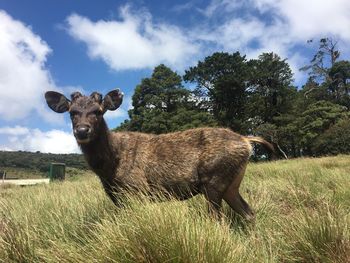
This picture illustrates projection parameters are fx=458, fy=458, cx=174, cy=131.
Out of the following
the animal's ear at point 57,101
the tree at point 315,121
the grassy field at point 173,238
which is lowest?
the grassy field at point 173,238

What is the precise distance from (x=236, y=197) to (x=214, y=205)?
70 cm

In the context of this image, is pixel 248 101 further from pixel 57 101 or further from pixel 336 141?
pixel 57 101

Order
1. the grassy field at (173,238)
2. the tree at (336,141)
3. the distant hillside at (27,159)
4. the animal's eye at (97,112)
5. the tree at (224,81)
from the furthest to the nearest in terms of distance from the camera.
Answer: the distant hillside at (27,159)
the tree at (224,81)
the tree at (336,141)
the animal's eye at (97,112)
the grassy field at (173,238)

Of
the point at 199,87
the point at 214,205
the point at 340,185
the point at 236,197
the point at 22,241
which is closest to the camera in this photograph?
the point at 22,241

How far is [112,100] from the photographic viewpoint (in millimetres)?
7703

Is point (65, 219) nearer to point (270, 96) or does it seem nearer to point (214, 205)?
point (214, 205)

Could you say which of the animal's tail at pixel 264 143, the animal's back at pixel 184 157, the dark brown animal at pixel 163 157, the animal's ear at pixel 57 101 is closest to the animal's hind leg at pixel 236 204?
the dark brown animal at pixel 163 157

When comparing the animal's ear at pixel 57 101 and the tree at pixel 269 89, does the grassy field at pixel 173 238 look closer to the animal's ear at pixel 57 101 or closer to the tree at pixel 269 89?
the animal's ear at pixel 57 101

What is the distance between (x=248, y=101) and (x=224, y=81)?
5.50 m

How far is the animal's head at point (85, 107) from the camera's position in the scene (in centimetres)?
696

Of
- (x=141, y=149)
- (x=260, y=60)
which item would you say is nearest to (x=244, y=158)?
(x=141, y=149)

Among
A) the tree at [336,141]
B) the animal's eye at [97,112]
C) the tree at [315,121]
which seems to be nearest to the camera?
the animal's eye at [97,112]

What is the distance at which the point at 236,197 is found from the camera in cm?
759

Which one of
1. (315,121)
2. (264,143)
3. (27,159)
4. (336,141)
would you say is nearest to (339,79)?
(315,121)
